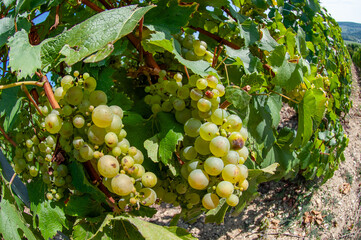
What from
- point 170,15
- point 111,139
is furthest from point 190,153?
point 170,15

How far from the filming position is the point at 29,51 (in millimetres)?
812

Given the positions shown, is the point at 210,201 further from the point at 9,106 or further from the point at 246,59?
the point at 9,106

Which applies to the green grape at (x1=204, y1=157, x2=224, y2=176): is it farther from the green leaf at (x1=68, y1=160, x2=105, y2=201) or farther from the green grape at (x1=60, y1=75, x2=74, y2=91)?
the green grape at (x1=60, y1=75, x2=74, y2=91)

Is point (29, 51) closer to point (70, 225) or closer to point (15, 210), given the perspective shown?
point (15, 210)

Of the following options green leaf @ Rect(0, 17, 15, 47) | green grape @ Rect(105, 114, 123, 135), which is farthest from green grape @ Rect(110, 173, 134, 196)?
green leaf @ Rect(0, 17, 15, 47)

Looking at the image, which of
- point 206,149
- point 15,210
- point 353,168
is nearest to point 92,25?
point 206,149

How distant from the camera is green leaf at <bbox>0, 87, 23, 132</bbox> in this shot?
970mm

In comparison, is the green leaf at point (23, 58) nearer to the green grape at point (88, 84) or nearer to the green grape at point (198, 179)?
the green grape at point (88, 84)

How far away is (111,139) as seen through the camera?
2.50 feet

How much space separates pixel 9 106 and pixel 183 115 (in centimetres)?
59

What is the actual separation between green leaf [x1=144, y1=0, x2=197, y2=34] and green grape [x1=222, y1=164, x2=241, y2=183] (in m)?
0.47

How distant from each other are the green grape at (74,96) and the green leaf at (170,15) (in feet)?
1.13

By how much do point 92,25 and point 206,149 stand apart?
468 millimetres

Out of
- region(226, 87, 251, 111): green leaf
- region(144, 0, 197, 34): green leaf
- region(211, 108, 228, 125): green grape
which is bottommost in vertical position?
region(211, 108, 228, 125): green grape
